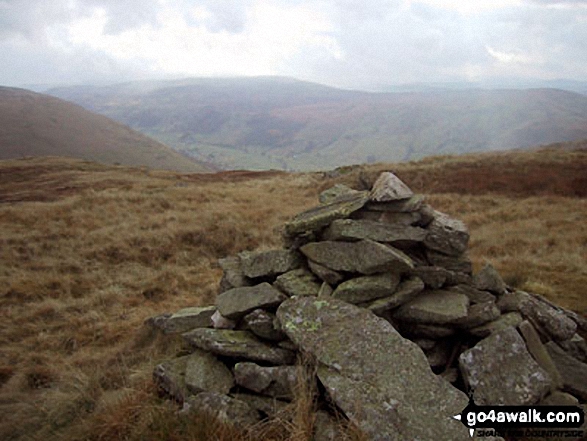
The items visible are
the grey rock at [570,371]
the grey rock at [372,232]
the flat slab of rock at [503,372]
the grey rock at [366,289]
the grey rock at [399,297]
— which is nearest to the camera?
the flat slab of rock at [503,372]

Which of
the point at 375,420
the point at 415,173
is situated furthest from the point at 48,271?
the point at 415,173

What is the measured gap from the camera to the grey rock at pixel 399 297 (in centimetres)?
668

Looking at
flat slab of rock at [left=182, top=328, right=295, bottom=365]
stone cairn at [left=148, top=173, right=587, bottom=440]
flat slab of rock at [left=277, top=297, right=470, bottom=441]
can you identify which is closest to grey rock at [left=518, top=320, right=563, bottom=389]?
stone cairn at [left=148, top=173, right=587, bottom=440]

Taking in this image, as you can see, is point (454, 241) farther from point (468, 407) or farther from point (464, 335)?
point (468, 407)

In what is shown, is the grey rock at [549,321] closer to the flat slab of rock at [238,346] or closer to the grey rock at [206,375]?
the flat slab of rock at [238,346]

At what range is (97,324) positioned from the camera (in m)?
11.6

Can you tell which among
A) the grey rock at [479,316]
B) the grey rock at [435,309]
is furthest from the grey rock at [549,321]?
the grey rock at [435,309]

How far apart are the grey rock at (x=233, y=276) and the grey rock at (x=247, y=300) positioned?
29.0 inches

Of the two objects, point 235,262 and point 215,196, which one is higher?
point 235,262

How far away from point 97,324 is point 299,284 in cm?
727

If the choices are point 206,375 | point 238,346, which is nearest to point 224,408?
point 206,375

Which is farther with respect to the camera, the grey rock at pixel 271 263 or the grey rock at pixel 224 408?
the grey rock at pixel 271 263

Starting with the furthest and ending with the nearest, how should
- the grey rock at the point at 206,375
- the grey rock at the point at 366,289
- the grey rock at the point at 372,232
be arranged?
the grey rock at the point at 372,232
the grey rock at the point at 366,289
the grey rock at the point at 206,375

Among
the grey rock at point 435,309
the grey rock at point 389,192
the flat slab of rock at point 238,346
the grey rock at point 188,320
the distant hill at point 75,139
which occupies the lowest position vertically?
the distant hill at point 75,139
